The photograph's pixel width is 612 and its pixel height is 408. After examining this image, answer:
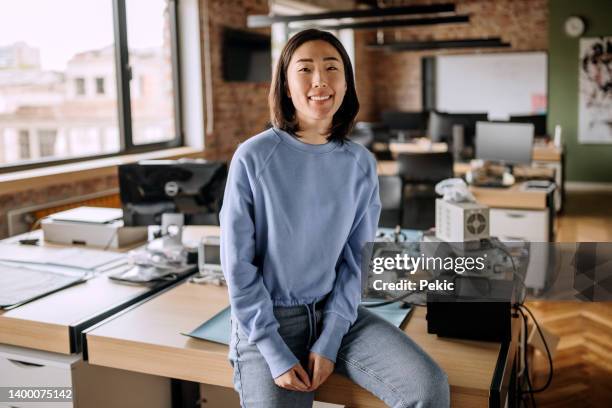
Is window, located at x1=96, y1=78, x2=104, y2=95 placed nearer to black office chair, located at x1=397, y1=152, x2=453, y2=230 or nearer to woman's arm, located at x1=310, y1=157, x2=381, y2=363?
black office chair, located at x1=397, y1=152, x2=453, y2=230

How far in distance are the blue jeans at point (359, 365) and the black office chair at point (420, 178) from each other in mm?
3321

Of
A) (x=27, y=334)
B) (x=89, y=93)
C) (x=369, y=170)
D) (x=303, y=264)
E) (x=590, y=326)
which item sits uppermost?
(x=89, y=93)

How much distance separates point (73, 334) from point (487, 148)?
4347 mm

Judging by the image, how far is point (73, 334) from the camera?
1.92 metres

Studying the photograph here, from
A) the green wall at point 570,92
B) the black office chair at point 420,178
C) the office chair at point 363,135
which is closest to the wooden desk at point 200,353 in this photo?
the black office chair at point 420,178

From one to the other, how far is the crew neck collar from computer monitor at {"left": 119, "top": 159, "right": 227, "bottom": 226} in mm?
1083

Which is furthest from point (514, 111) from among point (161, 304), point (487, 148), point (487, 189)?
point (161, 304)

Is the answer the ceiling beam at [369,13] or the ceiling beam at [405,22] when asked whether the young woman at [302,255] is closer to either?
the ceiling beam at [369,13]

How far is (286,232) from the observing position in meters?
1.58

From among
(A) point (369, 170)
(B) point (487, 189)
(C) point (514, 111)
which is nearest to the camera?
(A) point (369, 170)

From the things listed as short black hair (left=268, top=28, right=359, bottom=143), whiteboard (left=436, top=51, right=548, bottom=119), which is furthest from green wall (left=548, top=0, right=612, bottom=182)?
short black hair (left=268, top=28, right=359, bottom=143)

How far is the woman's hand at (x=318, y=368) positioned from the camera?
155cm

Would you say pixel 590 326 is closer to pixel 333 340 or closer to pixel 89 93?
pixel 333 340

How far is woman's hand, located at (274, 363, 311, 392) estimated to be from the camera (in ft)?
4.95
